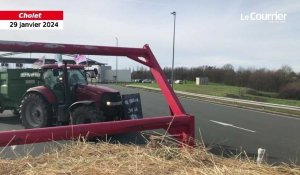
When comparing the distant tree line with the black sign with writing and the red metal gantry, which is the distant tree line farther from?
the red metal gantry

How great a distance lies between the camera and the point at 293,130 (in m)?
17.1

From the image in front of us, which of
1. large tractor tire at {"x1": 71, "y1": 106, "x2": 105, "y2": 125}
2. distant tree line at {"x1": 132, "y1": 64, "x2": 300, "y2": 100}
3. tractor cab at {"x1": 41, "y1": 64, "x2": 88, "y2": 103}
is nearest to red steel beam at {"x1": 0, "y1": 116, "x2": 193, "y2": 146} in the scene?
large tractor tire at {"x1": 71, "y1": 106, "x2": 105, "y2": 125}

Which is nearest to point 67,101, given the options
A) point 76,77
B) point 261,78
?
point 76,77

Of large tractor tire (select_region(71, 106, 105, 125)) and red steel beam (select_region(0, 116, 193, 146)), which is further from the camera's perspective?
large tractor tire (select_region(71, 106, 105, 125))

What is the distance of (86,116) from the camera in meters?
11.9

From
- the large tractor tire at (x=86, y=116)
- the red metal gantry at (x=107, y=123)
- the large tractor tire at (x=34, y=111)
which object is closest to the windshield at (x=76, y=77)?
the large tractor tire at (x=34, y=111)

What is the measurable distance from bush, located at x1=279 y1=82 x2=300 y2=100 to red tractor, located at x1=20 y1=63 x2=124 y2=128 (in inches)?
2004

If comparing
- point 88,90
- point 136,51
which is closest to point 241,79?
point 88,90

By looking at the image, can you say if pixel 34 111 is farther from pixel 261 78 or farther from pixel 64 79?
pixel 261 78

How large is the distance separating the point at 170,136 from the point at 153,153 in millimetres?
671

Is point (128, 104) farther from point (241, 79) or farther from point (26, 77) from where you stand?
point (241, 79)

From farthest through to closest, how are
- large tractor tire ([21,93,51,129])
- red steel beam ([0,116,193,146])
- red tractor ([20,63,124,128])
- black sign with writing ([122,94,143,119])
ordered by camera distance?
large tractor tire ([21,93,51,129]) < black sign with writing ([122,94,143,119]) < red tractor ([20,63,124,128]) < red steel beam ([0,116,193,146])

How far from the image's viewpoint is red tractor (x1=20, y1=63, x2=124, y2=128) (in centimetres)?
A: 1216

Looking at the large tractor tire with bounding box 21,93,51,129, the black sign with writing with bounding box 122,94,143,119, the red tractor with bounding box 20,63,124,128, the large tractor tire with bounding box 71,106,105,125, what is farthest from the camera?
the large tractor tire with bounding box 21,93,51,129
